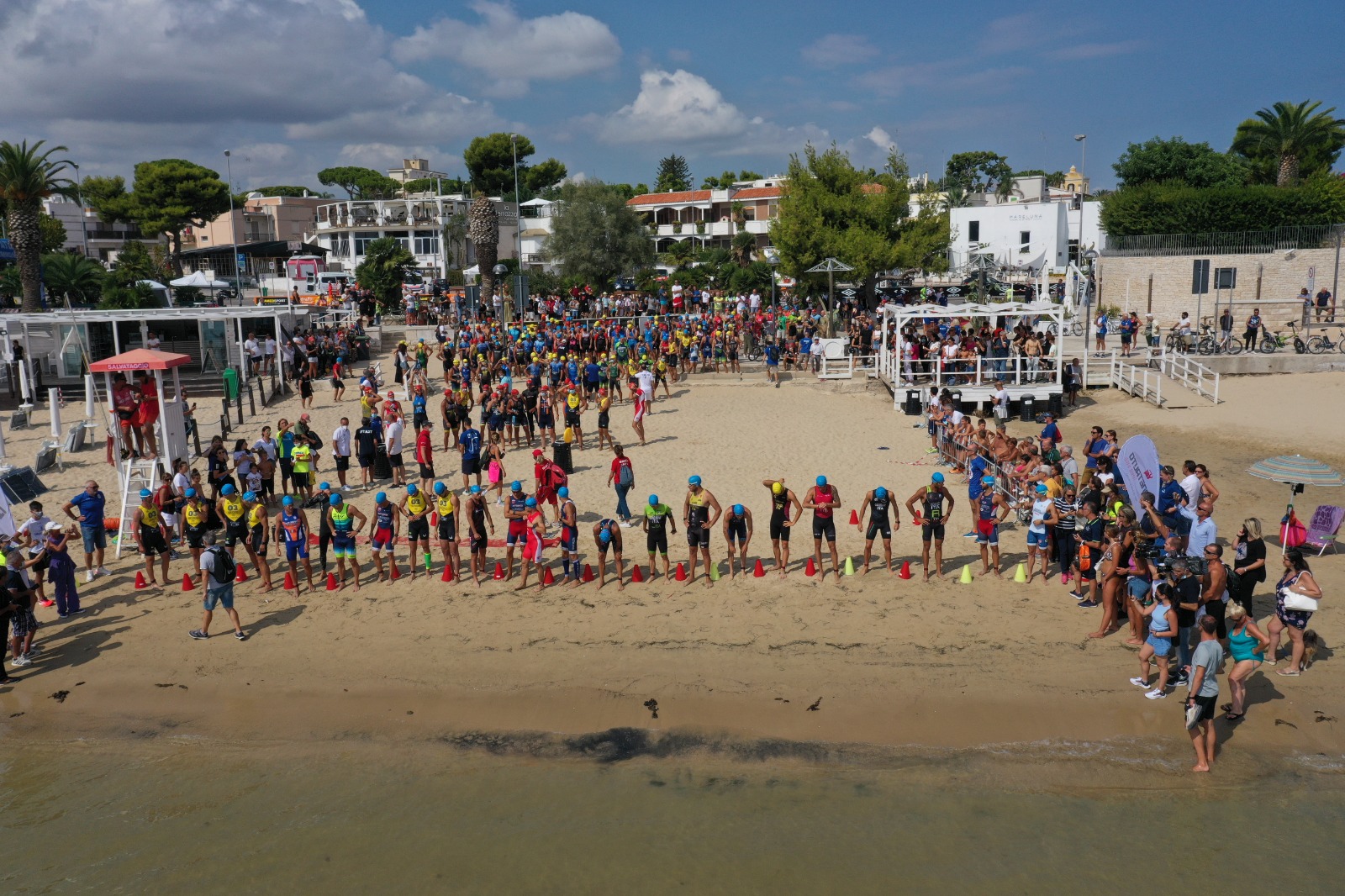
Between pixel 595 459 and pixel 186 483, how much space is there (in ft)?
23.6

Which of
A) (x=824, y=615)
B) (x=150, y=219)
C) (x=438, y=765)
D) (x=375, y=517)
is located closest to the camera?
(x=438, y=765)

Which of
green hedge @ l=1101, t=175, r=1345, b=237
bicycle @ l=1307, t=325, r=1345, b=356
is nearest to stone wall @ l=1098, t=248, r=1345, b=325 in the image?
green hedge @ l=1101, t=175, r=1345, b=237

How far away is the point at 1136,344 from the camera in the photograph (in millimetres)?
28562

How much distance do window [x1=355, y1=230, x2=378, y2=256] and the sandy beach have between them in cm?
5056

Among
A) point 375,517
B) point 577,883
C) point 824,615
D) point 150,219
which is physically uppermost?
point 150,219

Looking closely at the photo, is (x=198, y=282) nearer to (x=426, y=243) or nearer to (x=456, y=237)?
(x=426, y=243)

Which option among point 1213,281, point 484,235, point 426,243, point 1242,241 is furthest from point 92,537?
point 426,243

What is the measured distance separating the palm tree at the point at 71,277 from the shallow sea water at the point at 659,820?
3390 cm

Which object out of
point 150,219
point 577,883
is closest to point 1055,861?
point 577,883

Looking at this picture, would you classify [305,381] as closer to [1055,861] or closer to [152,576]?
[152,576]

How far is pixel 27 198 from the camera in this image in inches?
1153

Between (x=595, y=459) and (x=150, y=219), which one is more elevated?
(x=150, y=219)

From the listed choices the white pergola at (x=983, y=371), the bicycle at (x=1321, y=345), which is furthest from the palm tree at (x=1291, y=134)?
the white pergola at (x=983, y=371)

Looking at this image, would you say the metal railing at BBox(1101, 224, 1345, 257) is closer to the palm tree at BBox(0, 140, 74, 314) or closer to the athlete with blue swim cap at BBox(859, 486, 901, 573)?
the athlete with blue swim cap at BBox(859, 486, 901, 573)
